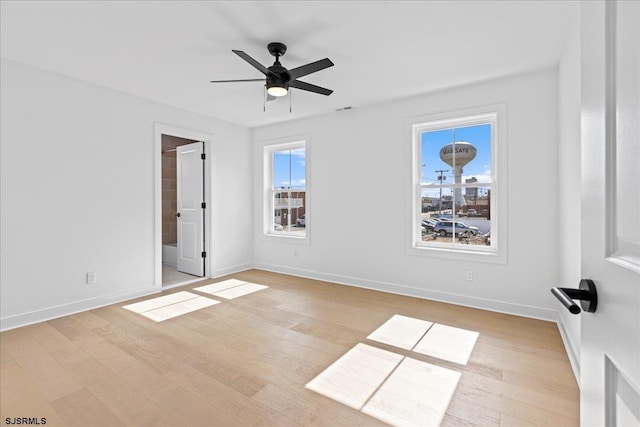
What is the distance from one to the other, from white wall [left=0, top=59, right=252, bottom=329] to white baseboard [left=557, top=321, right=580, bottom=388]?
4612 millimetres

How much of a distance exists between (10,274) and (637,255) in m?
4.42

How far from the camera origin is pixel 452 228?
3887mm

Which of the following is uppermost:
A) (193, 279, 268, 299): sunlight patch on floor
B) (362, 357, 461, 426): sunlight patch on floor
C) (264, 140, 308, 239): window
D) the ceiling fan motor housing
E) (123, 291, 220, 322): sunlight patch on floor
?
the ceiling fan motor housing

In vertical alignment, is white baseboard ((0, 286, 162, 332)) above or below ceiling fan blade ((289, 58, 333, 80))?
below

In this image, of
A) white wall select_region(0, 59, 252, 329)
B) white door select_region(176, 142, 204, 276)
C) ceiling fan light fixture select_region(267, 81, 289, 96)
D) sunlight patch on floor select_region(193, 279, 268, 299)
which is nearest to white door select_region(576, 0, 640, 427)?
ceiling fan light fixture select_region(267, 81, 289, 96)

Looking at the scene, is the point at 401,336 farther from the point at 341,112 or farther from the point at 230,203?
the point at 230,203

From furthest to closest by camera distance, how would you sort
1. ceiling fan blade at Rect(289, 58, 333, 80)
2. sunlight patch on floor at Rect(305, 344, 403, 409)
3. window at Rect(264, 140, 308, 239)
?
window at Rect(264, 140, 308, 239) < ceiling fan blade at Rect(289, 58, 333, 80) < sunlight patch on floor at Rect(305, 344, 403, 409)

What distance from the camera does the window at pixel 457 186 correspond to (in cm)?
360

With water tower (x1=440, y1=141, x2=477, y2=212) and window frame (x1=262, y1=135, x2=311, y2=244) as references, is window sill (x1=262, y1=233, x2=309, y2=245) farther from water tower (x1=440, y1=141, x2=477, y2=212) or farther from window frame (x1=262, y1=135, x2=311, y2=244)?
water tower (x1=440, y1=141, x2=477, y2=212)

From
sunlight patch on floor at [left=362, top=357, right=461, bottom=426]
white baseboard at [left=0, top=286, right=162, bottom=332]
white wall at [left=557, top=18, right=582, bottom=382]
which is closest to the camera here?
sunlight patch on floor at [left=362, top=357, right=461, bottom=426]

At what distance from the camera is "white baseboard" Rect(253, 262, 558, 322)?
128 inches

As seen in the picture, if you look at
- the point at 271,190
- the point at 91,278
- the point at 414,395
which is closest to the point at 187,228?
the point at 271,190

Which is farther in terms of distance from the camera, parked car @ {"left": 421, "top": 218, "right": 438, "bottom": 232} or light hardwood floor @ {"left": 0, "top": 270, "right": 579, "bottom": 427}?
parked car @ {"left": 421, "top": 218, "right": 438, "bottom": 232}

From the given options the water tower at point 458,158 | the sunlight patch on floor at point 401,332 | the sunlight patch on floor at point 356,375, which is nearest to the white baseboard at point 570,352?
the sunlight patch on floor at point 401,332
